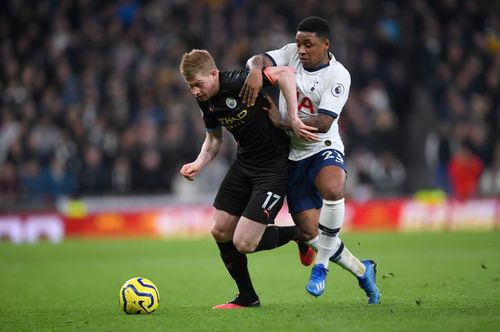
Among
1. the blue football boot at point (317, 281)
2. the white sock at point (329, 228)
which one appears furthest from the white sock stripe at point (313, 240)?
the blue football boot at point (317, 281)

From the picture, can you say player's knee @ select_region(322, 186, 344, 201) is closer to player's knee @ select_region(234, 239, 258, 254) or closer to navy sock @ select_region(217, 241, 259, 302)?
player's knee @ select_region(234, 239, 258, 254)

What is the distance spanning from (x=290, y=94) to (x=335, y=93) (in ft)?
1.57

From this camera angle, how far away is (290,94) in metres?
7.96

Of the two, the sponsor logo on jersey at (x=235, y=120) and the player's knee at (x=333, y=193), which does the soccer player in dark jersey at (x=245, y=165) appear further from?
the player's knee at (x=333, y=193)

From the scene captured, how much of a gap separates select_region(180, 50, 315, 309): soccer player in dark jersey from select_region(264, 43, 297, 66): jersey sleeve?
0.32 meters

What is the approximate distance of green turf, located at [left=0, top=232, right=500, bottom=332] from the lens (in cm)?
723

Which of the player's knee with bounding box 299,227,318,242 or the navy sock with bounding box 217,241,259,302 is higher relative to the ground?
the player's knee with bounding box 299,227,318,242

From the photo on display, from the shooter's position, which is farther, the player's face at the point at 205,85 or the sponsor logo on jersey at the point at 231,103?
the sponsor logo on jersey at the point at 231,103

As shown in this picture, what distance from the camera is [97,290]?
1088 centimetres

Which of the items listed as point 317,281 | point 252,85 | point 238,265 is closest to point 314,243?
point 317,281

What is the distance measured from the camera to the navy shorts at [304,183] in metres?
8.34

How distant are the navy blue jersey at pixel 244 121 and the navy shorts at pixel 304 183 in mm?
187

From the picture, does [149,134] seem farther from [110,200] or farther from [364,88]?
[364,88]

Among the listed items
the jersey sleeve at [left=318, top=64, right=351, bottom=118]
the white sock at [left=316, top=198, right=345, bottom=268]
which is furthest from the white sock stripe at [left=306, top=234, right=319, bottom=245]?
the jersey sleeve at [left=318, top=64, right=351, bottom=118]
